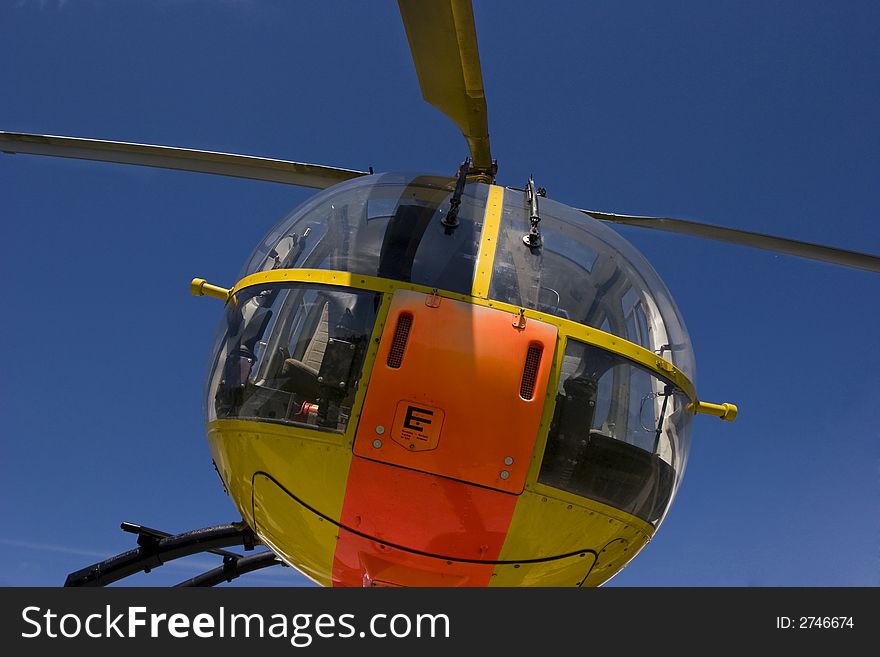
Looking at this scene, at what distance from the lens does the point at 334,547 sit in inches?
172

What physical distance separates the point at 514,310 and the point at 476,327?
234mm

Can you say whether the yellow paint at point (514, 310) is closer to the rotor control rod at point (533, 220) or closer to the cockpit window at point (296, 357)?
the cockpit window at point (296, 357)

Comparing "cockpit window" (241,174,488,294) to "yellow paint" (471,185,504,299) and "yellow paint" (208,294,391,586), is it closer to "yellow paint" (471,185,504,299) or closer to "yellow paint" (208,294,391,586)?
"yellow paint" (471,185,504,299)

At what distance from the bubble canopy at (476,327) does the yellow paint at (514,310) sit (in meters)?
0.02

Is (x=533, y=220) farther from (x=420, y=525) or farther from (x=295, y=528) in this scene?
(x=295, y=528)

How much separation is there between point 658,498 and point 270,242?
8.96 ft

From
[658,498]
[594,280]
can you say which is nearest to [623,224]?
[594,280]

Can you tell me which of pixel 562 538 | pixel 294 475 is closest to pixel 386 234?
pixel 294 475

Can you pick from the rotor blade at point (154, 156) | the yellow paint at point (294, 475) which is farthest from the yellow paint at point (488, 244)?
the rotor blade at point (154, 156)

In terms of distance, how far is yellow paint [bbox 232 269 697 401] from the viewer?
13.8 ft

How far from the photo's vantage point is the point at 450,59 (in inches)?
182

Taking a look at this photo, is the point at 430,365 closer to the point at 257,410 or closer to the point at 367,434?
the point at 367,434

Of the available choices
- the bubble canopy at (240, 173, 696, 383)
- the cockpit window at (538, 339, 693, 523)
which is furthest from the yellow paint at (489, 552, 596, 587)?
the bubble canopy at (240, 173, 696, 383)

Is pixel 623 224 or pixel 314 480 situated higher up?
pixel 623 224
